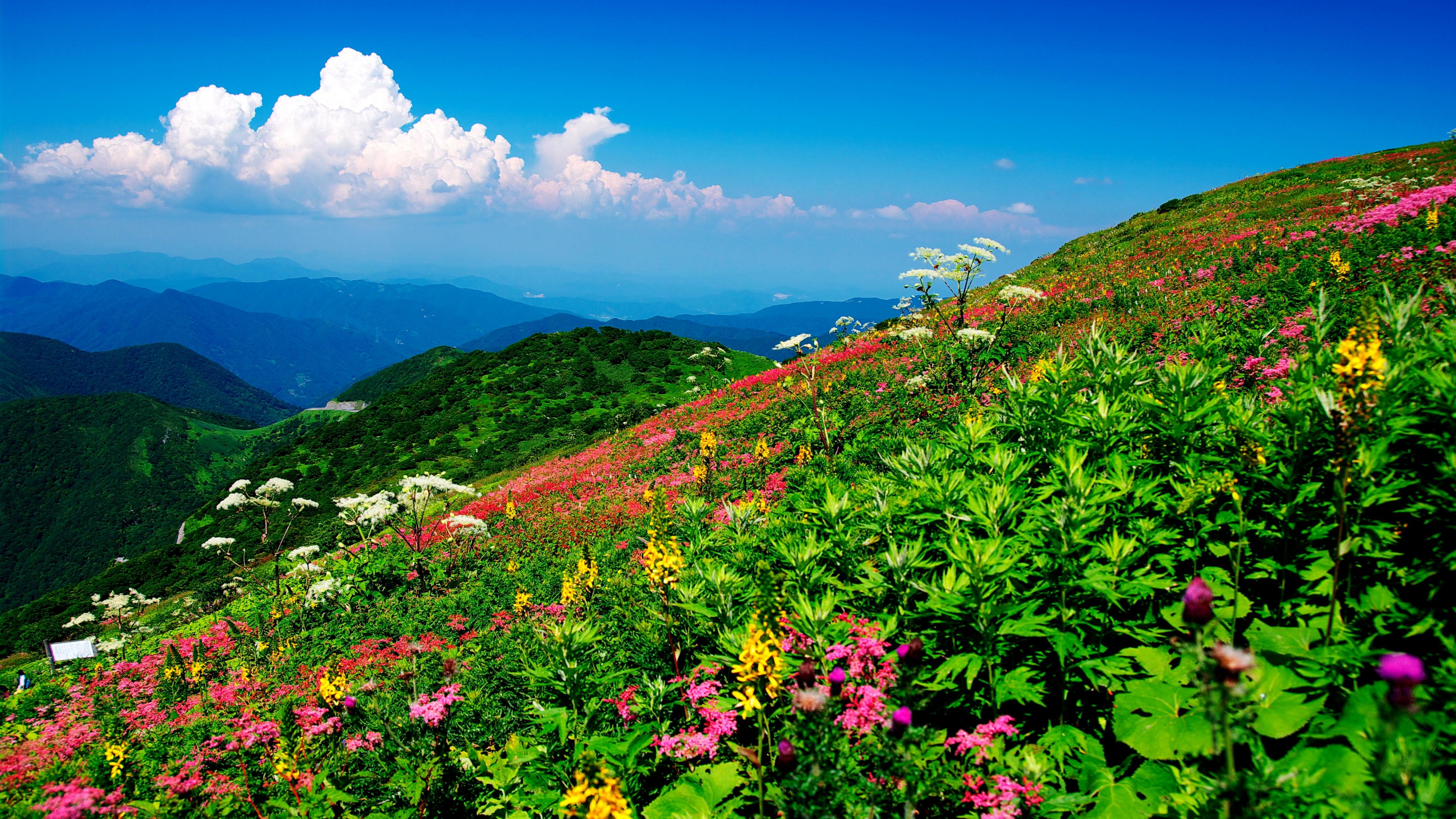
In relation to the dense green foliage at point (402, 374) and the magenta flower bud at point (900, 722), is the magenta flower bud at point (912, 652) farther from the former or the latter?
the dense green foliage at point (402, 374)

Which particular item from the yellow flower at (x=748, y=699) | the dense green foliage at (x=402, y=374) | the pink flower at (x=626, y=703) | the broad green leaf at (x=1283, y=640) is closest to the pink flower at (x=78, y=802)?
the pink flower at (x=626, y=703)

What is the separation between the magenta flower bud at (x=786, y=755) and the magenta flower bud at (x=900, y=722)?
50 centimetres

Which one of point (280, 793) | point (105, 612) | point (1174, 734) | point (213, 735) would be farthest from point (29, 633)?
point (1174, 734)

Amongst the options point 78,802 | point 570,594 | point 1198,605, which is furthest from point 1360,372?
point 78,802

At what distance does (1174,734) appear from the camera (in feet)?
9.39

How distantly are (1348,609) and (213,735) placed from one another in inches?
423

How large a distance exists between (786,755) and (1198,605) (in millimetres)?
1876

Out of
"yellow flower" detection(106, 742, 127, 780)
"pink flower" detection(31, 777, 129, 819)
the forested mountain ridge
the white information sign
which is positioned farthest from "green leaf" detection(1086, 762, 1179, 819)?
the forested mountain ridge

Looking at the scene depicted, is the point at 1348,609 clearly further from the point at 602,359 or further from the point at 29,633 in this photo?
the point at 602,359

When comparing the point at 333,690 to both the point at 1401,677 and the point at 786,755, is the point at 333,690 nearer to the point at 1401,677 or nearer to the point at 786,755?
the point at 786,755

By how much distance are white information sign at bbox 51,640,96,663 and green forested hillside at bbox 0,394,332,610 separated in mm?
89003

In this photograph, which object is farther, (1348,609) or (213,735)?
(213,735)

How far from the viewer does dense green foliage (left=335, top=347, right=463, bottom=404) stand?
321 feet

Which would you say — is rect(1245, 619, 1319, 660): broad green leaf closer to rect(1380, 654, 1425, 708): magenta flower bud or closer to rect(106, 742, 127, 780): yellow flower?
rect(1380, 654, 1425, 708): magenta flower bud
